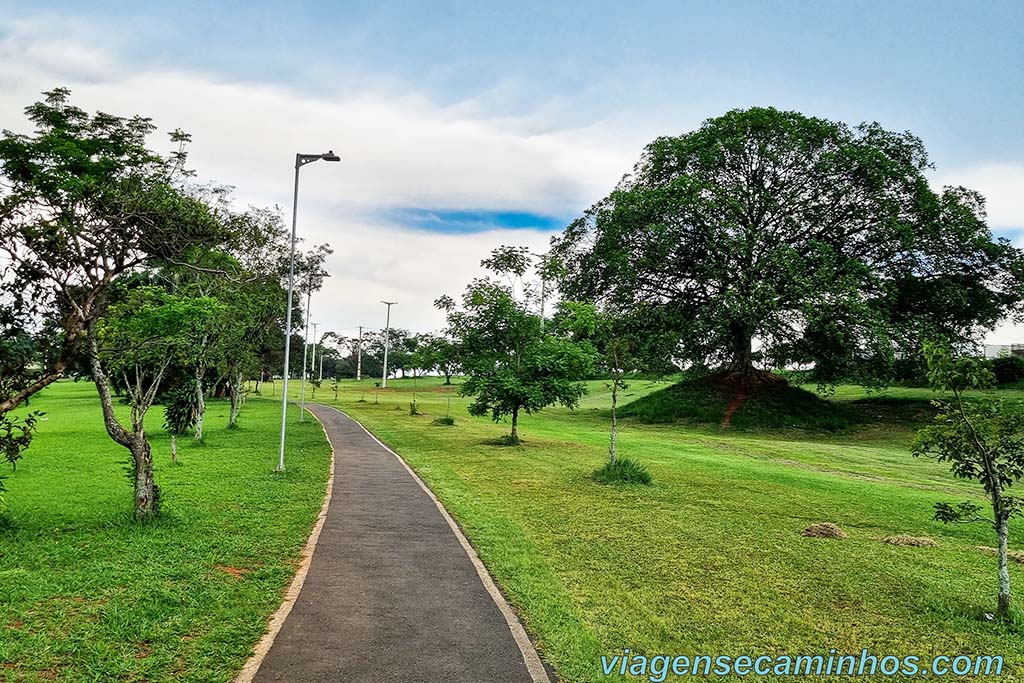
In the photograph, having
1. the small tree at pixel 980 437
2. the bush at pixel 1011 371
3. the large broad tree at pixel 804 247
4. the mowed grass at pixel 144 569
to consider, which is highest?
the large broad tree at pixel 804 247

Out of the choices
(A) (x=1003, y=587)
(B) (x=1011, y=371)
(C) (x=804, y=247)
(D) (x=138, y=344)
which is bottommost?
(A) (x=1003, y=587)

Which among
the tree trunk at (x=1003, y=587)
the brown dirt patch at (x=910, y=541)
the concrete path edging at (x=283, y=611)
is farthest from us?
the brown dirt patch at (x=910, y=541)

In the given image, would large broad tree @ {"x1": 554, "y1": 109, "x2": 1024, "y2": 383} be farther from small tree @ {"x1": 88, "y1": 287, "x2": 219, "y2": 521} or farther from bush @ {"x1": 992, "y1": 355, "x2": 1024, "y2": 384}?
small tree @ {"x1": 88, "y1": 287, "x2": 219, "y2": 521}

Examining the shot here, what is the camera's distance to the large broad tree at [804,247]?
101 ft

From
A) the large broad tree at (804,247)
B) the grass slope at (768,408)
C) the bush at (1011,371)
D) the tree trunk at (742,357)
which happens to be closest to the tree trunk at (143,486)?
the large broad tree at (804,247)

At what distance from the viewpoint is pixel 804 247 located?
108 feet

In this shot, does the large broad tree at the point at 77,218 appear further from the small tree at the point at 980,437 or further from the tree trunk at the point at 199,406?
the tree trunk at the point at 199,406

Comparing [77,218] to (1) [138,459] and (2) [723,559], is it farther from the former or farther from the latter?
(2) [723,559]

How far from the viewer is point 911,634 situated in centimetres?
639

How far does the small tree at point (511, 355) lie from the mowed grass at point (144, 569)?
342 inches

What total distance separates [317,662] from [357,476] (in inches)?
420

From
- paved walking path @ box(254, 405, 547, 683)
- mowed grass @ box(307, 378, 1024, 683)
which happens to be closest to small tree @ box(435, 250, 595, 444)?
mowed grass @ box(307, 378, 1024, 683)

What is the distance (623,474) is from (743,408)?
22.2 m

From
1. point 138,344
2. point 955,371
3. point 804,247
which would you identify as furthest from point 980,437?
point 804,247
